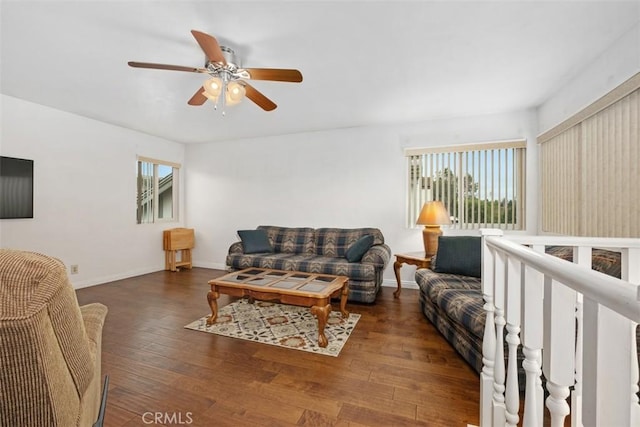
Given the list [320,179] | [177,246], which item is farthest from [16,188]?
[320,179]

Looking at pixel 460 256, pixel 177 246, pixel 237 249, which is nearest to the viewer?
pixel 460 256

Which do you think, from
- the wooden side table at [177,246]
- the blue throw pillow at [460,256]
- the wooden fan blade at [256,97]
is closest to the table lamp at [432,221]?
the blue throw pillow at [460,256]

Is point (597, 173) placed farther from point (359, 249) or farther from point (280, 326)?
point (280, 326)

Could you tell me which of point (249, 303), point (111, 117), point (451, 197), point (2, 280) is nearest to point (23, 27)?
point (111, 117)

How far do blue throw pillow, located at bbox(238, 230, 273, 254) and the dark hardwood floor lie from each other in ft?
4.40

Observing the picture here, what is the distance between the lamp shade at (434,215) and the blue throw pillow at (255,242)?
221cm

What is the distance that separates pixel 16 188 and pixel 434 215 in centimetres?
497

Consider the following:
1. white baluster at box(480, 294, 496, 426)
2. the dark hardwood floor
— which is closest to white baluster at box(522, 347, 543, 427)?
white baluster at box(480, 294, 496, 426)

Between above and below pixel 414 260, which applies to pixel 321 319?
below

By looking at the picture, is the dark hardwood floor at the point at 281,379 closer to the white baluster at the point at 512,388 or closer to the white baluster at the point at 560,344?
the white baluster at the point at 512,388

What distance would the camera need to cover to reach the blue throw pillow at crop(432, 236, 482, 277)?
2.61m

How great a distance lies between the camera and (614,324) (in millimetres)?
437

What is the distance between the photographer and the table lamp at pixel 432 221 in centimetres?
A: 327

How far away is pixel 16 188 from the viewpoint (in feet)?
10.2
